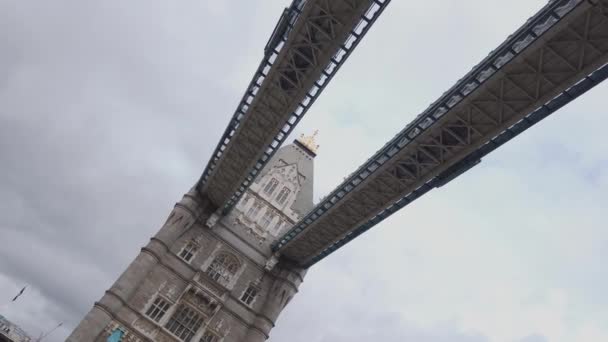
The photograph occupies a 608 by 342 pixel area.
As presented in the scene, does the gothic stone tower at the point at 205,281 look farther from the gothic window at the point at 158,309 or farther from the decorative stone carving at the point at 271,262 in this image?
the decorative stone carving at the point at 271,262

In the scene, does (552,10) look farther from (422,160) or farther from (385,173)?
(385,173)

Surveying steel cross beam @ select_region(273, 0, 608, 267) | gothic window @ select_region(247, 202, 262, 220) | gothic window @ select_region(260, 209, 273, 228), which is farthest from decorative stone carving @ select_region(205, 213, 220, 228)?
steel cross beam @ select_region(273, 0, 608, 267)

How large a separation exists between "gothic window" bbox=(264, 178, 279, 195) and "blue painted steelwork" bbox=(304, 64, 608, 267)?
17.0m

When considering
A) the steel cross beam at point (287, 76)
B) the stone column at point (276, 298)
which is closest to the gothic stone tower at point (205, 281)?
the stone column at point (276, 298)

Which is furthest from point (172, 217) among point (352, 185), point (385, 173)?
point (385, 173)

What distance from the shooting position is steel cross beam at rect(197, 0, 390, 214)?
27719 millimetres

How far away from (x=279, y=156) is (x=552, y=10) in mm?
46075

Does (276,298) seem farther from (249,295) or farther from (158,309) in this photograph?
(158,309)

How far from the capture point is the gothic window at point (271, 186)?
59812 mm

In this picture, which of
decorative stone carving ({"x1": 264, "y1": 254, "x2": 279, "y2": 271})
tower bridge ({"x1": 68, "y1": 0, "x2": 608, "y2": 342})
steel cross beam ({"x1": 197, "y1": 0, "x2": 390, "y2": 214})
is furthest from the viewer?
decorative stone carving ({"x1": 264, "y1": 254, "x2": 279, "y2": 271})

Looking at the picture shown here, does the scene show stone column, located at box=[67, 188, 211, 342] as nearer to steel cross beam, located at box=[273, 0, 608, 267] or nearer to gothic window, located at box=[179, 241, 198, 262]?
gothic window, located at box=[179, 241, 198, 262]

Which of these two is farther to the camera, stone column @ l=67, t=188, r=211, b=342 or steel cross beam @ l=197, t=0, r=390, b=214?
stone column @ l=67, t=188, r=211, b=342

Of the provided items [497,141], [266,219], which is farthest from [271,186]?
[497,141]

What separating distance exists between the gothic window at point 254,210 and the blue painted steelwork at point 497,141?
15.7 meters
